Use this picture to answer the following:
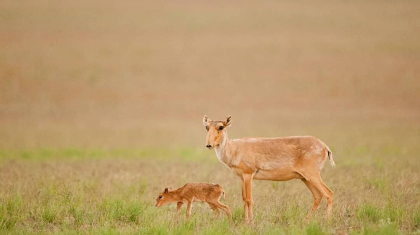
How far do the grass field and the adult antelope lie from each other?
68cm

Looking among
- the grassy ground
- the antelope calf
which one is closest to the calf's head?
the antelope calf

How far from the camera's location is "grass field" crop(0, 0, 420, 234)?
1219 centimetres

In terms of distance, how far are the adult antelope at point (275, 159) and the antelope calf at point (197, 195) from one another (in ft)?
1.99

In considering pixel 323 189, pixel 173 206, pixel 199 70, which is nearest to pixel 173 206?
pixel 173 206

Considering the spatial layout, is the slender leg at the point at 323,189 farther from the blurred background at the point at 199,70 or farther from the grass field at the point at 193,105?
the blurred background at the point at 199,70

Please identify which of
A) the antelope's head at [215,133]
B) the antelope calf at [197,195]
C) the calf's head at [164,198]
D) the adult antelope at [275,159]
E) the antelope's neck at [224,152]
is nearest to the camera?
the antelope calf at [197,195]

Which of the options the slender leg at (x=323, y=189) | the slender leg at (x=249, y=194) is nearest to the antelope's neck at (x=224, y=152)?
→ the slender leg at (x=249, y=194)

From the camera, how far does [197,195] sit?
12.1 metres

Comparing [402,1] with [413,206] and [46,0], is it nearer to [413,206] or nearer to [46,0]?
[46,0]

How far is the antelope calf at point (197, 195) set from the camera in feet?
Result: 39.3

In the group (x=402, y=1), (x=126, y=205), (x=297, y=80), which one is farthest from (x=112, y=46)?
(x=126, y=205)

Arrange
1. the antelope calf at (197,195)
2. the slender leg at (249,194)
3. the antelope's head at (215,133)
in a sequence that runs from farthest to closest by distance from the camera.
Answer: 1. the antelope's head at (215,133)
2. the antelope calf at (197,195)
3. the slender leg at (249,194)

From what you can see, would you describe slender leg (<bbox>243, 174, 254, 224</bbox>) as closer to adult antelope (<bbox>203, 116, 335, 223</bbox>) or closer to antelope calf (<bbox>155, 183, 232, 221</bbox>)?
adult antelope (<bbox>203, 116, 335, 223</bbox>)

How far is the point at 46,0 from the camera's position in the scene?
77.1 m
